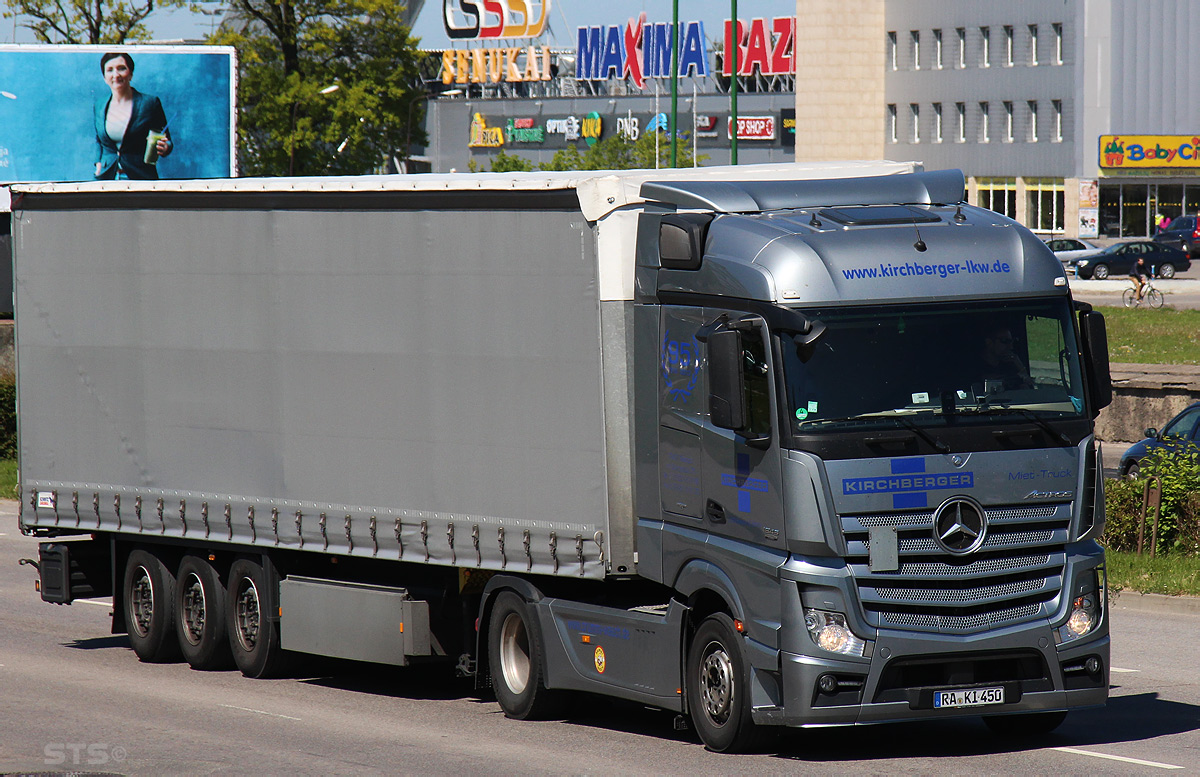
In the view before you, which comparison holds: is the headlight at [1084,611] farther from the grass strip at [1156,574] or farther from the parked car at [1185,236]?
the parked car at [1185,236]

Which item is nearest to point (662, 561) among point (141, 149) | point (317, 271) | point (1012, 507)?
point (1012, 507)

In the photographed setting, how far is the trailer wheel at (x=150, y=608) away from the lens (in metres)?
15.2

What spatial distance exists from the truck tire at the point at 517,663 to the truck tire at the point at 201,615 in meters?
3.26

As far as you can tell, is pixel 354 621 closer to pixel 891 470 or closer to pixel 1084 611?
pixel 891 470

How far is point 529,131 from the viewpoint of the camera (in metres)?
109

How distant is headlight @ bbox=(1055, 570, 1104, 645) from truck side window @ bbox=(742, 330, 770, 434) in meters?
2.20

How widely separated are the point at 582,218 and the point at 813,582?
3.10 metres

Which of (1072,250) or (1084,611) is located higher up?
(1072,250)

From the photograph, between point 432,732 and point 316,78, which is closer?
point 432,732

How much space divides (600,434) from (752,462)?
5.01 ft

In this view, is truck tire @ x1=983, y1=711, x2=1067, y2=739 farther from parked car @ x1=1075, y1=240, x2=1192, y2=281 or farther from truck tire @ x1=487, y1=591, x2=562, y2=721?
parked car @ x1=1075, y1=240, x2=1192, y2=281

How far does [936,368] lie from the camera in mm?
10148

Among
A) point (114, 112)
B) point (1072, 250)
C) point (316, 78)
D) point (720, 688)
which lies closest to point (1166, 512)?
point (720, 688)

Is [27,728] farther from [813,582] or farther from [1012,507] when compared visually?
[1012,507]
